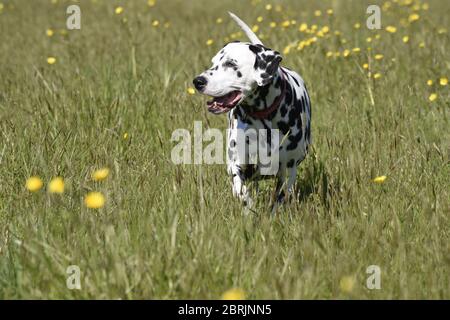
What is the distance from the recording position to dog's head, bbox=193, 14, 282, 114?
434 cm

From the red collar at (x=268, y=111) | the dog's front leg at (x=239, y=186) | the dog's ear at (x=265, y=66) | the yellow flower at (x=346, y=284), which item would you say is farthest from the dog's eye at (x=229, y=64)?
the yellow flower at (x=346, y=284)

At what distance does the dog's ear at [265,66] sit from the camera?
439cm

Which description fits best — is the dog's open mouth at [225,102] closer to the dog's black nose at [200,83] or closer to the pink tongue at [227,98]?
the pink tongue at [227,98]

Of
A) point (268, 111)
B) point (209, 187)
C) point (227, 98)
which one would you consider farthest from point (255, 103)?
point (209, 187)

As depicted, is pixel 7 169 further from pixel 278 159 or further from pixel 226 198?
pixel 278 159

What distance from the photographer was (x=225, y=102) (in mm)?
4395

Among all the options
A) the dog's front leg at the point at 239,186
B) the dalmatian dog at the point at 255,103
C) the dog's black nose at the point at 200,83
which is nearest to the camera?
the dog's black nose at the point at 200,83

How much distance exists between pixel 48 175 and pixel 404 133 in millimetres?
2808

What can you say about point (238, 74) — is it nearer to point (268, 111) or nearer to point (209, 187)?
point (268, 111)

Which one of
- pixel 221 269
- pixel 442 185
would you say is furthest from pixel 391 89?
pixel 221 269

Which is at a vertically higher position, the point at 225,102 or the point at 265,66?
the point at 265,66

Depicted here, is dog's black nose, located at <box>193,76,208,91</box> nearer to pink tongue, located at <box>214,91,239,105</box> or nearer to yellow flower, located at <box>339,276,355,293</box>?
pink tongue, located at <box>214,91,239,105</box>

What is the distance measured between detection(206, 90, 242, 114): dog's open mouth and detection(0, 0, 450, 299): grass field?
416mm

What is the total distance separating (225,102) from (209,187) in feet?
1.82
